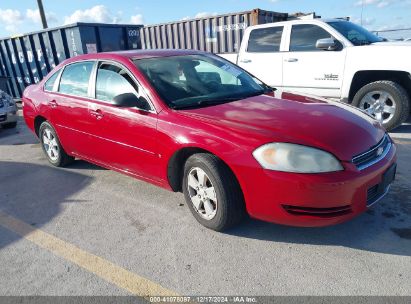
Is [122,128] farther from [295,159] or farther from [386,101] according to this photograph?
[386,101]

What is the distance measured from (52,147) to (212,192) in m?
3.10

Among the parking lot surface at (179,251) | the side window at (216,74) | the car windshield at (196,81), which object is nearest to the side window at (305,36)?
the car windshield at (196,81)

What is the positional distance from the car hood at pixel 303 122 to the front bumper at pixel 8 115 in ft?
21.5

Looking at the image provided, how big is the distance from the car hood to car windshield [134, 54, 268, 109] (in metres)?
0.22

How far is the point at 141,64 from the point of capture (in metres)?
3.61

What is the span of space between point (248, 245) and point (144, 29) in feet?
35.8

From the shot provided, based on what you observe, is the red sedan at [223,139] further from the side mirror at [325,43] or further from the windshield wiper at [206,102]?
the side mirror at [325,43]

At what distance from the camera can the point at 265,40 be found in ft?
22.3

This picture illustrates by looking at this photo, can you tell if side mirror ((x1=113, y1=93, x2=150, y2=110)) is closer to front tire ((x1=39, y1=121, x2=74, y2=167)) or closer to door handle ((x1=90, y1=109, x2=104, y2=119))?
door handle ((x1=90, y1=109, x2=104, y2=119))

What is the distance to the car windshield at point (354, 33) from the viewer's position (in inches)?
232

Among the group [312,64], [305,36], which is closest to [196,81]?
[312,64]

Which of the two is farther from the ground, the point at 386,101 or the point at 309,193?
the point at 309,193

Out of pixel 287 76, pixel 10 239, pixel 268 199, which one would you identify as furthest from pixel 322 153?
pixel 287 76

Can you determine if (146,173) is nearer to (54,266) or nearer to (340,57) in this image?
(54,266)
